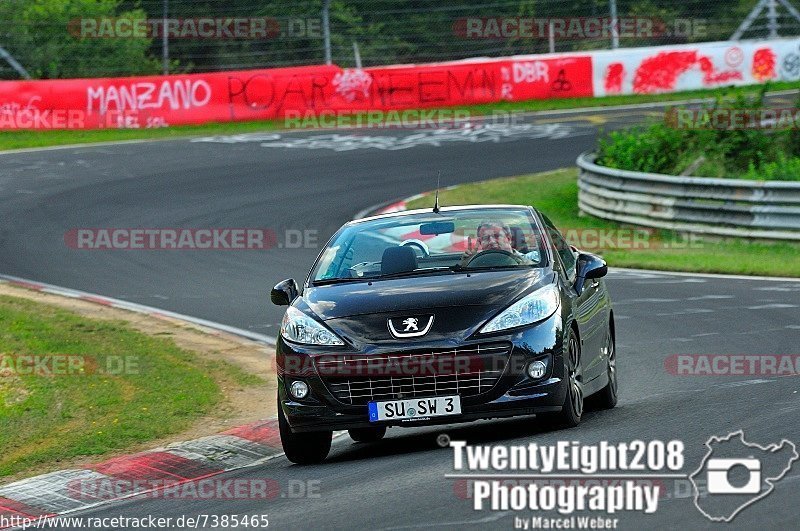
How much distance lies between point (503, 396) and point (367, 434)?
1.52m

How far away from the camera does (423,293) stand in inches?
347

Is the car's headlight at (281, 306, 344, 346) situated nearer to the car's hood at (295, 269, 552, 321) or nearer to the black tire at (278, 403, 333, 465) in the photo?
the car's hood at (295, 269, 552, 321)

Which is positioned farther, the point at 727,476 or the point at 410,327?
the point at 410,327

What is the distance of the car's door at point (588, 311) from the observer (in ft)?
31.1

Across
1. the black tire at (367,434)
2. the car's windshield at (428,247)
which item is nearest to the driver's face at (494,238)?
the car's windshield at (428,247)

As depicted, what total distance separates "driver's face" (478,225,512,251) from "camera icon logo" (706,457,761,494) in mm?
2606

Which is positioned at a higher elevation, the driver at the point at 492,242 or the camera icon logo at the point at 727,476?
the driver at the point at 492,242

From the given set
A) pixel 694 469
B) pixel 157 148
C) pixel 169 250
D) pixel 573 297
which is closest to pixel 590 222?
pixel 169 250

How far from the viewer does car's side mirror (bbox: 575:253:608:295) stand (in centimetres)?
969

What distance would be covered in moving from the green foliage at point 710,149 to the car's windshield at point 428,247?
13929 millimetres

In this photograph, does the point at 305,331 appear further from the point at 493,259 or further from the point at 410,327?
the point at 493,259

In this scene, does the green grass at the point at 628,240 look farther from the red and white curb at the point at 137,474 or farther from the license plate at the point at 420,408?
the license plate at the point at 420,408

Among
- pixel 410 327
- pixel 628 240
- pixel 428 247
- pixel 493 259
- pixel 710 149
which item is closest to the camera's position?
pixel 410 327

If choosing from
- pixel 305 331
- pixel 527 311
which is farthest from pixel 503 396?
pixel 305 331
